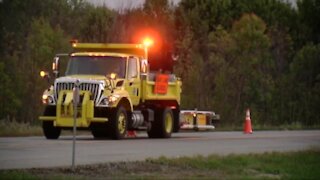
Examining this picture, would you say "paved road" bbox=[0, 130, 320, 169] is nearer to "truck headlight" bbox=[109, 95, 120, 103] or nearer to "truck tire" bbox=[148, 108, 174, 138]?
"truck headlight" bbox=[109, 95, 120, 103]

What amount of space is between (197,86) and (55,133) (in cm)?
2364

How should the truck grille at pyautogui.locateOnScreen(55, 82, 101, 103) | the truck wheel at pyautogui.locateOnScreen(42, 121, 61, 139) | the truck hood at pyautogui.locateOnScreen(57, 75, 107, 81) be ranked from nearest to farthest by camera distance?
the truck grille at pyautogui.locateOnScreen(55, 82, 101, 103) < the truck hood at pyautogui.locateOnScreen(57, 75, 107, 81) < the truck wheel at pyautogui.locateOnScreen(42, 121, 61, 139)

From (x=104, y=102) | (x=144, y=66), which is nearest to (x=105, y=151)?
(x=104, y=102)

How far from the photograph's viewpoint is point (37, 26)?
5488cm

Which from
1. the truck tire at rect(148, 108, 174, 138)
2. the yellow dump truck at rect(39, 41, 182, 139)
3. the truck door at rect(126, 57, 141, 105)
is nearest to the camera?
the yellow dump truck at rect(39, 41, 182, 139)

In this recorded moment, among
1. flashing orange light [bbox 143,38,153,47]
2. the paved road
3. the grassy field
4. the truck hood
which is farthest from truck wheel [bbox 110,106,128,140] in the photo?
the grassy field

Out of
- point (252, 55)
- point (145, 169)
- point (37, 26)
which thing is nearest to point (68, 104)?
point (145, 169)

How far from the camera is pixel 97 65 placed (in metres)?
26.0

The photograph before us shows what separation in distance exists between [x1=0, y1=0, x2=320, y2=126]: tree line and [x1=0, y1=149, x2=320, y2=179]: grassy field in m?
23.9

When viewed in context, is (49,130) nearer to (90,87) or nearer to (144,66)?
(90,87)

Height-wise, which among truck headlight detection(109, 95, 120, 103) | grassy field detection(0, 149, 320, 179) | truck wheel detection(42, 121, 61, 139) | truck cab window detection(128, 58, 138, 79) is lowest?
grassy field detection(0, 149, 320, 179)

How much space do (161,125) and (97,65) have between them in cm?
340

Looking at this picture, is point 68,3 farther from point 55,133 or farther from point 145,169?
point 145,169

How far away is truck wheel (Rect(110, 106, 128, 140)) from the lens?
978 inches
